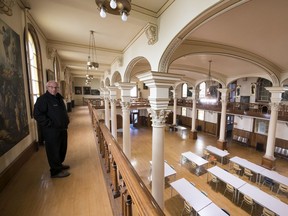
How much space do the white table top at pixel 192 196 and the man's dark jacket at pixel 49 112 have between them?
195 inches

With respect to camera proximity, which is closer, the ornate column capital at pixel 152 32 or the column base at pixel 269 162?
the ornate column capital at pixel 152 32

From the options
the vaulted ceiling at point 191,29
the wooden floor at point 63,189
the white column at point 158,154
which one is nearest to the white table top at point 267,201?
the white column at point 158,154

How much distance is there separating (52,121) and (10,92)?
0.86m

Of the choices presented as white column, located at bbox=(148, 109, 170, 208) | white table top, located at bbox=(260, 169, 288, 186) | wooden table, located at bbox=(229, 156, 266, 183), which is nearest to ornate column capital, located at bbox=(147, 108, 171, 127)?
white column, located at bbox=(148, 109, 170, 208)

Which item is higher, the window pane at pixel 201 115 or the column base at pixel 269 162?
the window pane at pixel 201 115

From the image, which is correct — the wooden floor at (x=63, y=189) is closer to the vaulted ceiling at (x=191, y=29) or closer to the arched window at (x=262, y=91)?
the vaulted ceiling at (x=191, y=29)

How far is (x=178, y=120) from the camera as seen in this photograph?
19.5 metres

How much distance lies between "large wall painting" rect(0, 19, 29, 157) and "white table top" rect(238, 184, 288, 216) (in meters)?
7.29

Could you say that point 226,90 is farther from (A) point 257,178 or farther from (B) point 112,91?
(B) point 112,91

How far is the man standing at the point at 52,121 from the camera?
225 cm

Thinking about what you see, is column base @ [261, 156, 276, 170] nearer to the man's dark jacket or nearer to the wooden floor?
the wooden floor

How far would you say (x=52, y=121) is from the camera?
7.58 ft

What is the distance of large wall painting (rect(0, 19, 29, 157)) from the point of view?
6.91 feet

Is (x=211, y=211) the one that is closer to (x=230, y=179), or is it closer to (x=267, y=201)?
(x=267, y=201)
